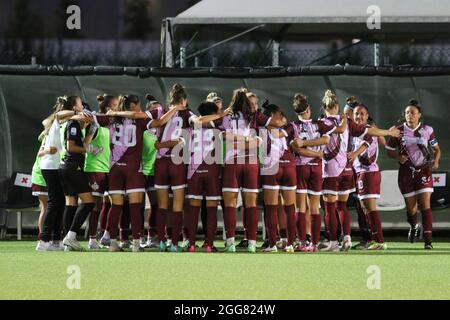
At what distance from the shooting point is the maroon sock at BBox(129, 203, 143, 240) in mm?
15234

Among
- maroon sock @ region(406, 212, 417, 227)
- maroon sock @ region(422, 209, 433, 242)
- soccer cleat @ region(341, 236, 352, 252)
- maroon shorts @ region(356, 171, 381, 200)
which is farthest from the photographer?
maroon sock @ region(406, 212, 417, 227)

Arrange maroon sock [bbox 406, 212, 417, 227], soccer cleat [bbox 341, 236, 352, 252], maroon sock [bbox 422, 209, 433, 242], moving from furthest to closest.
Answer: maroon sock [bbox 406, 212, 417, 227], maroon sock [bbox 422, 209, 433, 242], soccer cleat [bbox 341, 236, 352, 252]

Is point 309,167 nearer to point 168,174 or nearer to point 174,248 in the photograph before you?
point 168,174

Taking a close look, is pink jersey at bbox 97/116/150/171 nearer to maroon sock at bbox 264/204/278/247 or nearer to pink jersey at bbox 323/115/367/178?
maroon sock at bbox 264/204/278/247

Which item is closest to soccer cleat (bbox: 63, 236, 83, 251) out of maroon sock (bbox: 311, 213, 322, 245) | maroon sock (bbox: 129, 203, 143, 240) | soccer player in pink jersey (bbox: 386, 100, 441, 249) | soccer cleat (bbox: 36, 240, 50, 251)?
soccer cleat (bbox: 36, 240, 50, 251)

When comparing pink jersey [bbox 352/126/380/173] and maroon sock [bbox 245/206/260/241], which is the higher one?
pink jersey [bbox 352/126/380/173]

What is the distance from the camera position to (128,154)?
1514 cm

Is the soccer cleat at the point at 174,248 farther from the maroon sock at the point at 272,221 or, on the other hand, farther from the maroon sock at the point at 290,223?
the maroon sock at the point at 290,223

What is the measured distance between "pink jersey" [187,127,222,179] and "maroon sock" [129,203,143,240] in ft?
2.73

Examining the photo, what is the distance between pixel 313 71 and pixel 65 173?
586 centimetres

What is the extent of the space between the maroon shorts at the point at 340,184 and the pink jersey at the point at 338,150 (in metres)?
0.07

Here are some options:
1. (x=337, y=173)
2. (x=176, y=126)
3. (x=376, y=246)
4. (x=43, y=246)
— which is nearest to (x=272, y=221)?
(x=337, y=173)

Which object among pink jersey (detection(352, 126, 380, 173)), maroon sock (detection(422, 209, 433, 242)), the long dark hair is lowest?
maroon sock (detection(422, 209, 433, 242))

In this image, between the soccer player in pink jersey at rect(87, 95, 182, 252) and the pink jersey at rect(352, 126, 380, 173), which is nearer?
the soccer player in pink jersey at rect(87, 95, 182, 252)
